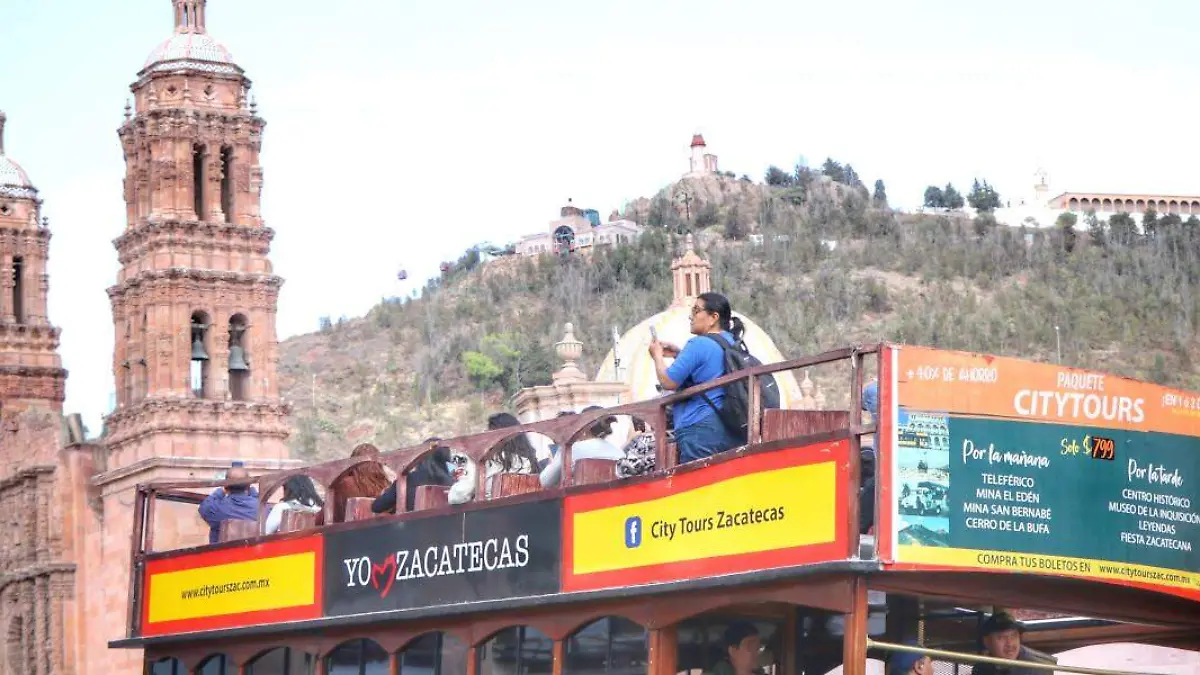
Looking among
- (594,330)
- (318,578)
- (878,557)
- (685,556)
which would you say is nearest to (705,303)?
(685,556)

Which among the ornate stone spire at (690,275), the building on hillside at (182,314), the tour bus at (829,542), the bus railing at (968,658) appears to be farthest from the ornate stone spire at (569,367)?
the bus railing at (968,658)

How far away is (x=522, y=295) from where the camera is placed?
11106 cm

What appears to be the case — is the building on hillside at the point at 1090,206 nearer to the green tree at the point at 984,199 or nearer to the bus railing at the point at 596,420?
the green tree at the point at 984,199

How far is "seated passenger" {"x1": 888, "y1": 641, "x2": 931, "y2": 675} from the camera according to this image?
9.91 m

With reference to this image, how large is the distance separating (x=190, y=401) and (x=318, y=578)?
910 inches

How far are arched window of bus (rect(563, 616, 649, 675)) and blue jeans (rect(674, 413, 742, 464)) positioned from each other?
0.89 metres

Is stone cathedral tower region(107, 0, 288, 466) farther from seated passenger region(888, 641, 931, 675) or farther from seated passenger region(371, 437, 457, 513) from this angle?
seated passenger region(888, 641, 931, 675)

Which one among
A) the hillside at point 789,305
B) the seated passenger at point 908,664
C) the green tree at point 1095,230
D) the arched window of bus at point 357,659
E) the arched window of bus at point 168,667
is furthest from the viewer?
the green tree at point 1095,230

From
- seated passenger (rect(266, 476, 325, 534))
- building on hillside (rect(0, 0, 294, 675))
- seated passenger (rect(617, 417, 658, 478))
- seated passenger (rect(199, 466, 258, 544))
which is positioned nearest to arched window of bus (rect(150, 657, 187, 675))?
seated passenger (rect(199, 466, 258, 544))

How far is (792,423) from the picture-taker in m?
9.71

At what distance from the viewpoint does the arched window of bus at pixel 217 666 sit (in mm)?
14078

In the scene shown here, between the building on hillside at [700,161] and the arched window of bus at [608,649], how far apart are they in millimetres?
115794

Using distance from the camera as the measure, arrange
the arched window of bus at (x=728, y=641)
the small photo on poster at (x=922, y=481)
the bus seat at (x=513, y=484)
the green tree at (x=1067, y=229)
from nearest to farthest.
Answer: the small photo on poster at (x=922, y=481), the arched window of bus at (x=728, y=641), the bus seat at (x=513, y=484), the green tree at (x=1067, y=229)

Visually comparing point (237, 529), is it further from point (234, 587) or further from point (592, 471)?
point (592, 471)
